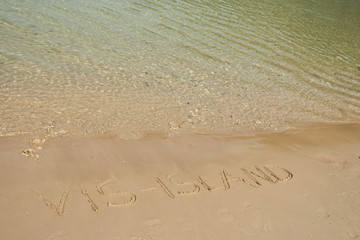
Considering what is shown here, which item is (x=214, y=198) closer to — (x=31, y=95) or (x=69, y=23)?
(x=31, y=95)

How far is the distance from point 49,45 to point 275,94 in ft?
19.6

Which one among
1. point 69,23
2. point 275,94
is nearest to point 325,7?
point 275,94

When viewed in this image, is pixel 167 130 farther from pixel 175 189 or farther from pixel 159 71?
pixel 159 71

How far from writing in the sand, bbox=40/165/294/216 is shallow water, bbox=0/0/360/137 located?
4.54 feet

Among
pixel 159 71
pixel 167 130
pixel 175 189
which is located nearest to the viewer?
pixel 175 189

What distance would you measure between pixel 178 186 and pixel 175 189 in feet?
0.28

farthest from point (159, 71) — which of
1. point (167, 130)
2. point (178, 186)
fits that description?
point (178, 186)

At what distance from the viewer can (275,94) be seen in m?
8.25

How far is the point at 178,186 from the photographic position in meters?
4.75

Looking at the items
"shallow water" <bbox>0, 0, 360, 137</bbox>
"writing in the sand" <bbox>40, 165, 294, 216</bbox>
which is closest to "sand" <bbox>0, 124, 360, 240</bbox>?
"writing in the sand" <bbox>40, 165, 294, 216</bbox>

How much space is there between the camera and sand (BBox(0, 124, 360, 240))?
3.95 m

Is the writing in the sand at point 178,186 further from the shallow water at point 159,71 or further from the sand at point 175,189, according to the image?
Result: the shallow water at point 159,71

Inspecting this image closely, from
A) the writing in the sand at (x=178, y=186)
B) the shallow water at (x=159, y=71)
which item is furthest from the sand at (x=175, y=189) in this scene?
the shallow water at (x=159, y=71)

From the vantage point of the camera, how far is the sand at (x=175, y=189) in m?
3.95
